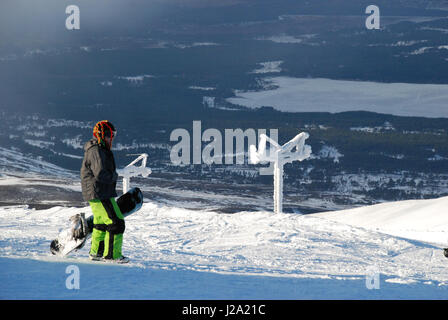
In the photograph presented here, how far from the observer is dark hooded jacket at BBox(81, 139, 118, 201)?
10.7 metres

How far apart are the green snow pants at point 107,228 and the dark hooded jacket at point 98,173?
0.55 ft

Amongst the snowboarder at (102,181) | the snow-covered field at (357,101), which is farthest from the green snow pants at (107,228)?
the snow-covered field at (357,101)

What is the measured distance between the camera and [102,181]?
10.8 metres

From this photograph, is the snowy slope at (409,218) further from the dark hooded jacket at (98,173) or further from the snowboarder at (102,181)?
the dark hooded jacket at (98,173)

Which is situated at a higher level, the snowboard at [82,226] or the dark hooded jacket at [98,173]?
the dark hooded jacket at [98,173]

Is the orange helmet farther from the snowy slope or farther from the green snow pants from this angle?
the snowy slope

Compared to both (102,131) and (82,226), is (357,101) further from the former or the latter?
(102,131)

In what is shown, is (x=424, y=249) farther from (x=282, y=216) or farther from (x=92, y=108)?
(x=92, y=108)

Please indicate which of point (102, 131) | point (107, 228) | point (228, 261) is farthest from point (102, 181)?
point (228, 261)

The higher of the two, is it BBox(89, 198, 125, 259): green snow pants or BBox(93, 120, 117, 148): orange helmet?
BBox(93, 120, 117, 148): orange helmet

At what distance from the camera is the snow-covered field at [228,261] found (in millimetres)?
11023

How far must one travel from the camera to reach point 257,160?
23.4 meters

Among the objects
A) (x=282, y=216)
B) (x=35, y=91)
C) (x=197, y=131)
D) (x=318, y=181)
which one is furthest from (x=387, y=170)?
(x=282, y=216)

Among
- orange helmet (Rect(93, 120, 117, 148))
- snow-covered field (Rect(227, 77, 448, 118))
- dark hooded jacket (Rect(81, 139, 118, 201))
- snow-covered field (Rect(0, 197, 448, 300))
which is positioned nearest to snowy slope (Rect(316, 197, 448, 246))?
snow-covered field (Rect(0, 197, 448, 300))
